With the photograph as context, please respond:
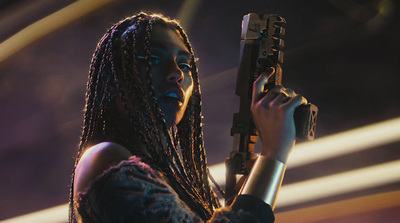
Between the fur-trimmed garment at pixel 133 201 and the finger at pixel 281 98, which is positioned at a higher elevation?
the finger at pixel 281 98

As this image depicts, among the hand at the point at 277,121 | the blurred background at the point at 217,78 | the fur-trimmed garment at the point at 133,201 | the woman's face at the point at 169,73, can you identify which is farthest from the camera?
the blurred background at the point at 217,78

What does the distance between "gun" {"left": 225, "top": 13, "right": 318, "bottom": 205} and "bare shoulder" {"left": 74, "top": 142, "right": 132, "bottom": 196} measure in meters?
0.38

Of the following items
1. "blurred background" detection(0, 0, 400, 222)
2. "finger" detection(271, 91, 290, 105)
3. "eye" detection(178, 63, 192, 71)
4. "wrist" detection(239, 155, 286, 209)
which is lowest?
"wrist" detection(239, 155, 286, 209)

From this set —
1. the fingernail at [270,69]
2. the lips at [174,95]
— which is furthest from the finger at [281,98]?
the lips at [174,95]

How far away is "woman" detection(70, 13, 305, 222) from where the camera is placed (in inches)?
42.9

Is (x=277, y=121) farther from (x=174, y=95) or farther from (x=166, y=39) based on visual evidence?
(x=166, y=39)

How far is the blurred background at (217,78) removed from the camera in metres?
2.64

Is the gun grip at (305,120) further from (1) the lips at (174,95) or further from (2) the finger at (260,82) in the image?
(1) the lips at (174,95)

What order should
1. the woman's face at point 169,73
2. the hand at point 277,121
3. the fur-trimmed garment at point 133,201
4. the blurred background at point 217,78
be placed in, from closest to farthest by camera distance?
the fur-trimmed garment at point 133,201, the hand at point 277,121, the woman's face at point 169,73, the blurred background at point 217,78

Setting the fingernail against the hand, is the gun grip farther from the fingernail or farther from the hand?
the fingernail

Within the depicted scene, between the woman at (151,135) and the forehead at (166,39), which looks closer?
the woman at (151,135)

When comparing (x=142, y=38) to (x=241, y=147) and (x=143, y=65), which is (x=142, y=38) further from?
(x=241, y=147)

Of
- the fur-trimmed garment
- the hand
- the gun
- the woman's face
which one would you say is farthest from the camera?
the gun

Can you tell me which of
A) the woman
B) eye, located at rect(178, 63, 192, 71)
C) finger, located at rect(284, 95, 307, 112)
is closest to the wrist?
the woman
